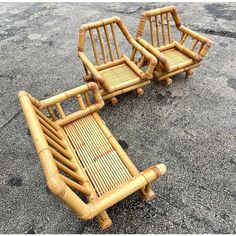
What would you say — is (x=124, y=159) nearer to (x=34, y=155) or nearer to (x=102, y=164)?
(x=102, y=164)

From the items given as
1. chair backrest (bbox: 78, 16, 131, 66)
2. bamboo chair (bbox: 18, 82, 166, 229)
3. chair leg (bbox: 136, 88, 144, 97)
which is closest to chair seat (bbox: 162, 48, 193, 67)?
chair leg (bbox: 136, 88, 144, 97)

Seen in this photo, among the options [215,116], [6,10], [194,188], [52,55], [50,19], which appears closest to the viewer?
[194,188]

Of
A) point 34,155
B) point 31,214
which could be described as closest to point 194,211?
point 31,214

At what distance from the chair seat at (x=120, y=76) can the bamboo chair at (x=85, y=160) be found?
1.88ft

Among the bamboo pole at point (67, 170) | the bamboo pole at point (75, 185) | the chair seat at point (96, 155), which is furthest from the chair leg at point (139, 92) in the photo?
the bamboo pole at point (75, 185)

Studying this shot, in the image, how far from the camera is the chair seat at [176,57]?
332 cm

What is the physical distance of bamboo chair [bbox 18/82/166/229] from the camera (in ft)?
5.08

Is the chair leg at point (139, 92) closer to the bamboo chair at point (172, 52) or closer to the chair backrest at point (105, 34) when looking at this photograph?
the bamboo chair at point (172, 52)

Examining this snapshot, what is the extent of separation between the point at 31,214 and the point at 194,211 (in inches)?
62.0

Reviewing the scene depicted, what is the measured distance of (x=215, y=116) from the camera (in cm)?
304

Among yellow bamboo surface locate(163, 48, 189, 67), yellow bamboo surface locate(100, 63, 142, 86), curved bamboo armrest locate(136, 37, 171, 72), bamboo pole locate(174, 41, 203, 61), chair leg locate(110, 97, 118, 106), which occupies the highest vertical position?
curved bamboo armrest locate(136, 37, 171, 72)

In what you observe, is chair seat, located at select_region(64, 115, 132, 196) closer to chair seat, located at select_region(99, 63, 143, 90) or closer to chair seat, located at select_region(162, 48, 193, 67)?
chair seat, located at select_region(99, 63, 143, 90)

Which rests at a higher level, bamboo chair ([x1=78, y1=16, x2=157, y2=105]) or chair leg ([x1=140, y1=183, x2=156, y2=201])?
bamboo chair ([x1=78, y1=16, x2=157, y2=105])

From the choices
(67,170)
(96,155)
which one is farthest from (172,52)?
(67,170)
